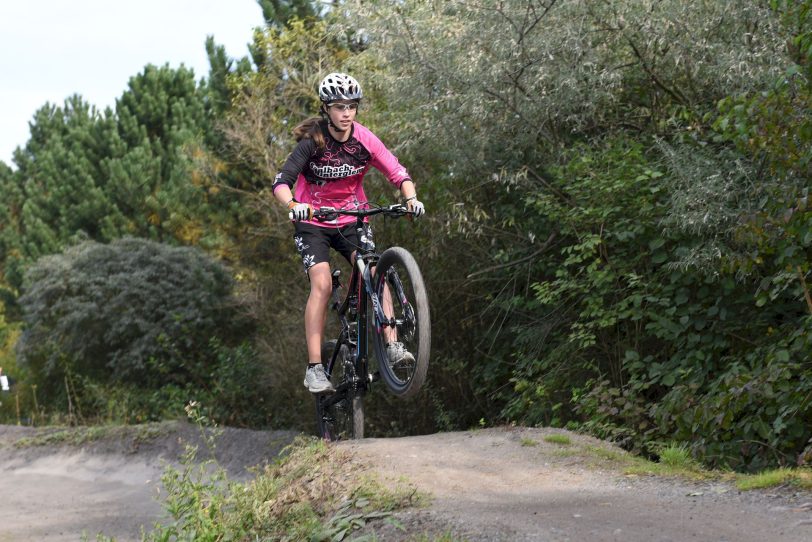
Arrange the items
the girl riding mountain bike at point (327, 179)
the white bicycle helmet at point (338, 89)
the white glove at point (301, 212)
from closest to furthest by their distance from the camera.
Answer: the white glove at point (301, 212) < the white bicycle helmet at point (338, 89) < the girl riding mountain bike at point (327, 179)

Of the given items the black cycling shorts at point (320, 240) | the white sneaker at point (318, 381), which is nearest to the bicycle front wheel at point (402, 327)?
the black cycling shorts at point (320, 240)

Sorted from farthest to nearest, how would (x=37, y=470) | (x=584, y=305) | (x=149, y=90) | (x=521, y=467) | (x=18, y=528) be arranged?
(x=149, y=90) → (x=37, y=470) → (x=584, y=305) → (x=18, y=528) → (x=521, y=467)

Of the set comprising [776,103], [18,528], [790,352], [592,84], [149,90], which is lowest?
[18,528]

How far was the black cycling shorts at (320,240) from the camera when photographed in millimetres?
7488

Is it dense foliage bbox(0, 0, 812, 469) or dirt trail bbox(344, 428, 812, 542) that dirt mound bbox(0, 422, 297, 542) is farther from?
dirt trail bbox(344, 428, 812, 542)

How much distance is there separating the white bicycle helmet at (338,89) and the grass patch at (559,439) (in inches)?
112

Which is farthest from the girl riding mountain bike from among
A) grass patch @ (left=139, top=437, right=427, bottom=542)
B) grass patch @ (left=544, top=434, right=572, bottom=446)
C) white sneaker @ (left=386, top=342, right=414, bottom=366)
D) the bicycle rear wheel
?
grass patch @ (left=544, top=434, right=572, bottom=446)

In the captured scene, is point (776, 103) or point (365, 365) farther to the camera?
point (365, 365)

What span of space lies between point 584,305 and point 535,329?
0.64 m

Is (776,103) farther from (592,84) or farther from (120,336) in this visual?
(120,336)

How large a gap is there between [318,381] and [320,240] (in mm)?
1067

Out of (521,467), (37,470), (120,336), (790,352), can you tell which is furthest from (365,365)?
(120,336)

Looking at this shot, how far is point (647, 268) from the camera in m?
9.80

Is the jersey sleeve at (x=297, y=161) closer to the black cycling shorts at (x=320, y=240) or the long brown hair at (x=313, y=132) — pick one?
the long brown hair at (x=313, y=132)
